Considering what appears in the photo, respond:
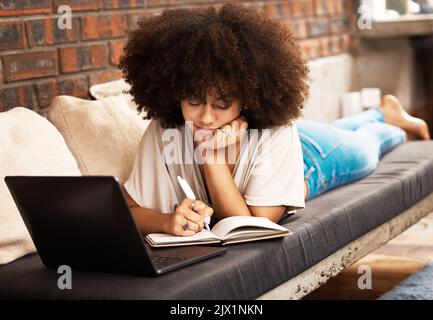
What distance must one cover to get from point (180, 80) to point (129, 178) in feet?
1.13

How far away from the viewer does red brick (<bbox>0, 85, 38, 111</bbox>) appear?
98.4 inches

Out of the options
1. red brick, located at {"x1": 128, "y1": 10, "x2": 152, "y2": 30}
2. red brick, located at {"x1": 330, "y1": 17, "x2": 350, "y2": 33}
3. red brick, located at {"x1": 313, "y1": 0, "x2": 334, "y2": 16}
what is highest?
red brick, located at {"x1": 128, "y1": 10, "x2": 152, "y2": 30}

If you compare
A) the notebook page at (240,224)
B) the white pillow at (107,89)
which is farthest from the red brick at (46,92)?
the notebook page at (240,224)

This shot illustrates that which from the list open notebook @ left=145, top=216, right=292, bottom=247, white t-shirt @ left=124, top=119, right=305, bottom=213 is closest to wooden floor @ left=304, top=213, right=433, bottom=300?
white t-shirt @ left=124, top=119, right=305, bottom=213

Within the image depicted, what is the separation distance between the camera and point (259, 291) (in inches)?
75.9

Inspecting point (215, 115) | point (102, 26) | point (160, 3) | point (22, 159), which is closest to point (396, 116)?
point (160, 3)

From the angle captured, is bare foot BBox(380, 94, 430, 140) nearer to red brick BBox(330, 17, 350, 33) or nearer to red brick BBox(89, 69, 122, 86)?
red brick BBox(330, 17, 350, 33)

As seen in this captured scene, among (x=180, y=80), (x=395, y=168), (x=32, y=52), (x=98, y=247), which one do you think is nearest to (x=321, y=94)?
(x=395, y=168)

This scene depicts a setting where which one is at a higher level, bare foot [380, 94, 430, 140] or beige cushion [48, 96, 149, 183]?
beige cushion [48, 96, 149, 183]

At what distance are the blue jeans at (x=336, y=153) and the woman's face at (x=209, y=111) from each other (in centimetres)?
62

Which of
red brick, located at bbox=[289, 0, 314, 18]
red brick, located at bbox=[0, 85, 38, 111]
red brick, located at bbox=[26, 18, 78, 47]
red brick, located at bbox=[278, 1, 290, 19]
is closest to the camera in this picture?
red brick, located at bbox=[0, 85, 38, 111]

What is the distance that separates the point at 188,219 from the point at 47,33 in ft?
3.33

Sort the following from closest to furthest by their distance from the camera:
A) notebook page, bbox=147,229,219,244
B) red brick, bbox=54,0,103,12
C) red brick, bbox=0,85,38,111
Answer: notebook page, bbox=147,229,219,244 → red brick, bbox=0,85,38,111 → red brick, bbox=54,0,103,12

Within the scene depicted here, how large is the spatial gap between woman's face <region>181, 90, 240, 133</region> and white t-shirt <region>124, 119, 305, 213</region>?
0.44 ft
